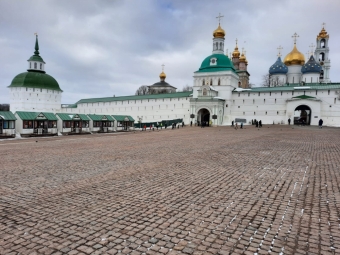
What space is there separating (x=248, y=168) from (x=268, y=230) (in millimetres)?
4110

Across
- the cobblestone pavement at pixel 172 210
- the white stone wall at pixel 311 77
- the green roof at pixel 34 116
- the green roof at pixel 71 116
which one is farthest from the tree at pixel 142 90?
the cobblestone pavement at pixel 172 210

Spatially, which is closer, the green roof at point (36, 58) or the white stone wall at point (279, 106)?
the white stone wall at point (279, 106)

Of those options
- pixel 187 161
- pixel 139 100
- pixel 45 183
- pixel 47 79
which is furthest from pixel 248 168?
pixel 47 79

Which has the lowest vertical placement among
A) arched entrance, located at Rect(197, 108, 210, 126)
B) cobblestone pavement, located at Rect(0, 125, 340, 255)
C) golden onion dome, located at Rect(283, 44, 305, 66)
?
cobblestone pavement, located at Rect(0, 125, 340, 255)

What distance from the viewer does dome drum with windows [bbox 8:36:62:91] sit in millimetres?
59594

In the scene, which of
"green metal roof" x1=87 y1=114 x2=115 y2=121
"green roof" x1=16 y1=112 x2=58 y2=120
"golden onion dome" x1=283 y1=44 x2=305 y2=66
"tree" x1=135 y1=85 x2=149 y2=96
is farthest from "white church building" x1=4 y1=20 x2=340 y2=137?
"tree" x1=135 y1=85 x2=149 y2=96

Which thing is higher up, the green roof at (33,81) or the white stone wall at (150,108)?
the green roof at (33,81)

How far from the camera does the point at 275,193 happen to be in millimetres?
5230

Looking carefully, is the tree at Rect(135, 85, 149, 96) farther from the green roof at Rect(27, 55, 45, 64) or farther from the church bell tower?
the church bell tower

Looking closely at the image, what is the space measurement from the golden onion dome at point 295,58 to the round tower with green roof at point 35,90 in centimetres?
5878

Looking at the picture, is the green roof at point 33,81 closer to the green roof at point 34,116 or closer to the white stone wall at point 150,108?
the white stone wall at point 150,108

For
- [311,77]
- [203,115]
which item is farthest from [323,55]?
[203,115]

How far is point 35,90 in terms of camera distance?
198ft

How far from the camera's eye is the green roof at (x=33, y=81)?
5940cm
